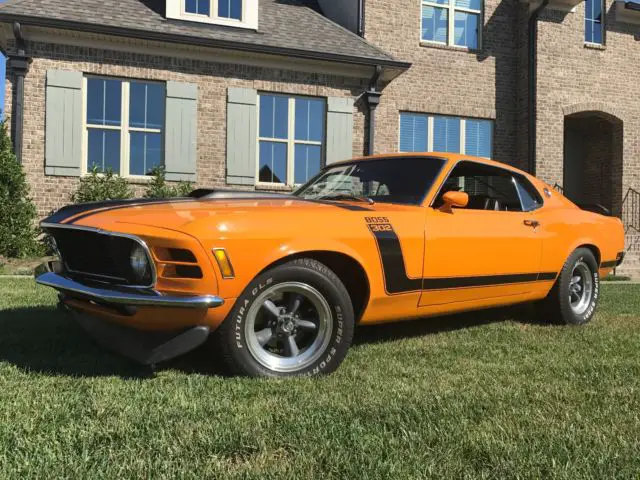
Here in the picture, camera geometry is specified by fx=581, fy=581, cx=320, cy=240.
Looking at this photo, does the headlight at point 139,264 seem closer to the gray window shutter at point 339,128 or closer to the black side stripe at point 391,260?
the black side stripe at point 391,260

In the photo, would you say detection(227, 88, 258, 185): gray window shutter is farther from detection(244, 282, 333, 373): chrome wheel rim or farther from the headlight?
the headlight

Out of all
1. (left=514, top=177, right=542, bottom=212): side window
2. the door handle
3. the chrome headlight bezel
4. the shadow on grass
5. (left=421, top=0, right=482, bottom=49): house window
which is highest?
(left=421, top=0, right=482, bottom=49): house window

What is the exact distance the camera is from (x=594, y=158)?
14.5 meters

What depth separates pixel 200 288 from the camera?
2.83 meters

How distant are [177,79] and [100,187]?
243 centimetres

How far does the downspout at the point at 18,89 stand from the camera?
31.4 ft

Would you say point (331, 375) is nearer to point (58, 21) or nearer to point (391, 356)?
point (391, 356)

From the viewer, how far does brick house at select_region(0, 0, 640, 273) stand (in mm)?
9836

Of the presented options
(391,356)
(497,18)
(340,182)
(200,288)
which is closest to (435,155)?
(340,182)

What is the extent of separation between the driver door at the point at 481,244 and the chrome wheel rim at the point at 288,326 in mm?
845

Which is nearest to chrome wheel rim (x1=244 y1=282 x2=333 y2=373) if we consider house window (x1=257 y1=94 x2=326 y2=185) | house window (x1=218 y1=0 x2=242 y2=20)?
house window (x1=257 y1=94 x2=326 y2=185)

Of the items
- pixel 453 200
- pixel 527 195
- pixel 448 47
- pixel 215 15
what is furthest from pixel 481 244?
pixel 448 47

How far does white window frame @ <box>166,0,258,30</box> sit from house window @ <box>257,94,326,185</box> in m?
1.43

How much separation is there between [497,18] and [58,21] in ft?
30.1
